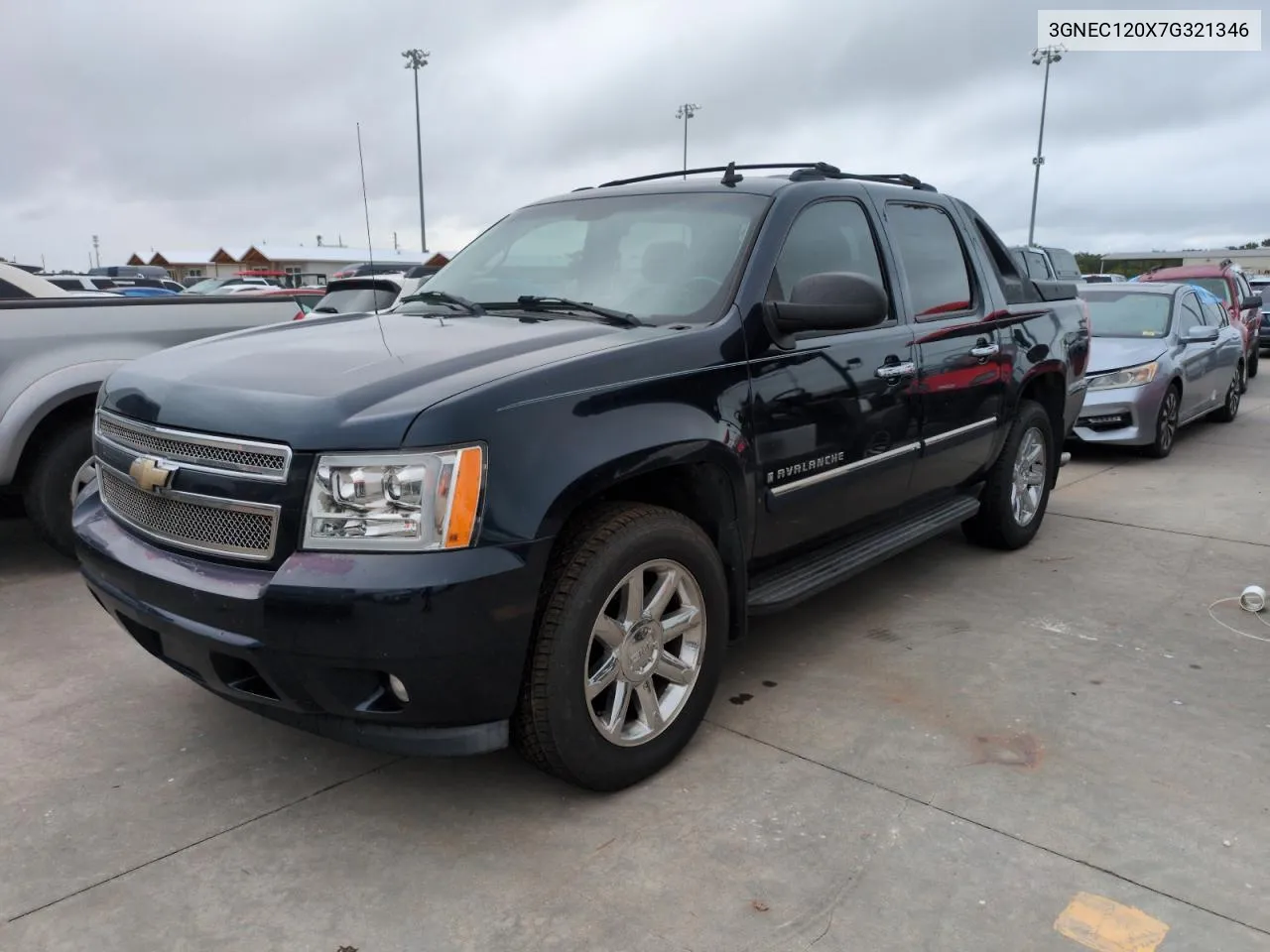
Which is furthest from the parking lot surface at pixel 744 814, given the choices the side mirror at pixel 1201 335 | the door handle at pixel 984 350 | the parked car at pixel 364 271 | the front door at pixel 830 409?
the side mirror at pixel 1201 335

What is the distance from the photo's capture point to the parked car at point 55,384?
4844 millimetres

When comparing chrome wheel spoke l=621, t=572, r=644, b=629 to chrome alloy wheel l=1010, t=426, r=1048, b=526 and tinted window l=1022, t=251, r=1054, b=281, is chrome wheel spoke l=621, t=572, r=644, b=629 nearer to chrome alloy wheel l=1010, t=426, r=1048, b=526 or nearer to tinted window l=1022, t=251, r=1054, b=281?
chrome alloy wheel l=1010, t=426, r=1048, b=526

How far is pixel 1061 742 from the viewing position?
3361 mm

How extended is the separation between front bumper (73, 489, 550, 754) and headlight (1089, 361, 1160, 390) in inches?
295

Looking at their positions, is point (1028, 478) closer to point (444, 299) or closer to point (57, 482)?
point (444, 299)

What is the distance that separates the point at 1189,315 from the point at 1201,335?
885mm

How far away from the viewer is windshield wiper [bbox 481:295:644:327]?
3324 millimetres

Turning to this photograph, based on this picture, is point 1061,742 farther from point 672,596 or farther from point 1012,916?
point 672,596

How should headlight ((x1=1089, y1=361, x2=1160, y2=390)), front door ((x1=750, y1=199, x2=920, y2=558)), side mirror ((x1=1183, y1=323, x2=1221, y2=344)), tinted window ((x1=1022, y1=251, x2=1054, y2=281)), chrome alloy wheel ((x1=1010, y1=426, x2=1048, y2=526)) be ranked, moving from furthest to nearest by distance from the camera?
1. tinted window ((x1=1022, y1=251, x2=1054, y2=281))
2. side mirror ((x1=1183, y1=323, x2=1221, y2=344))
3. headlight ((x1=1089, y1=361, x2=1160, y2=390))
4. chrome alloy wheel ((x1=1010, y1=426, x2=1048, y2=526))
5. front door ((x1=750, y1=199, x2=920, y2=558))

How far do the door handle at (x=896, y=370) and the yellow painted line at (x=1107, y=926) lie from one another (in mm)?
2051

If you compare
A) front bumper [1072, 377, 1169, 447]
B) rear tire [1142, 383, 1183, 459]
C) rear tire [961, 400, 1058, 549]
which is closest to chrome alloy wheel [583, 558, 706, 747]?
rear tire [961, 400, 1058, 549]

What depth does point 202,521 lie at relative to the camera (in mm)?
2717

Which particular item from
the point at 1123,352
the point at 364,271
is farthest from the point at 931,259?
the point at 364,271

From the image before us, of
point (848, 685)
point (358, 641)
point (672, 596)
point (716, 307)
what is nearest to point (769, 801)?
point (672, 596)
